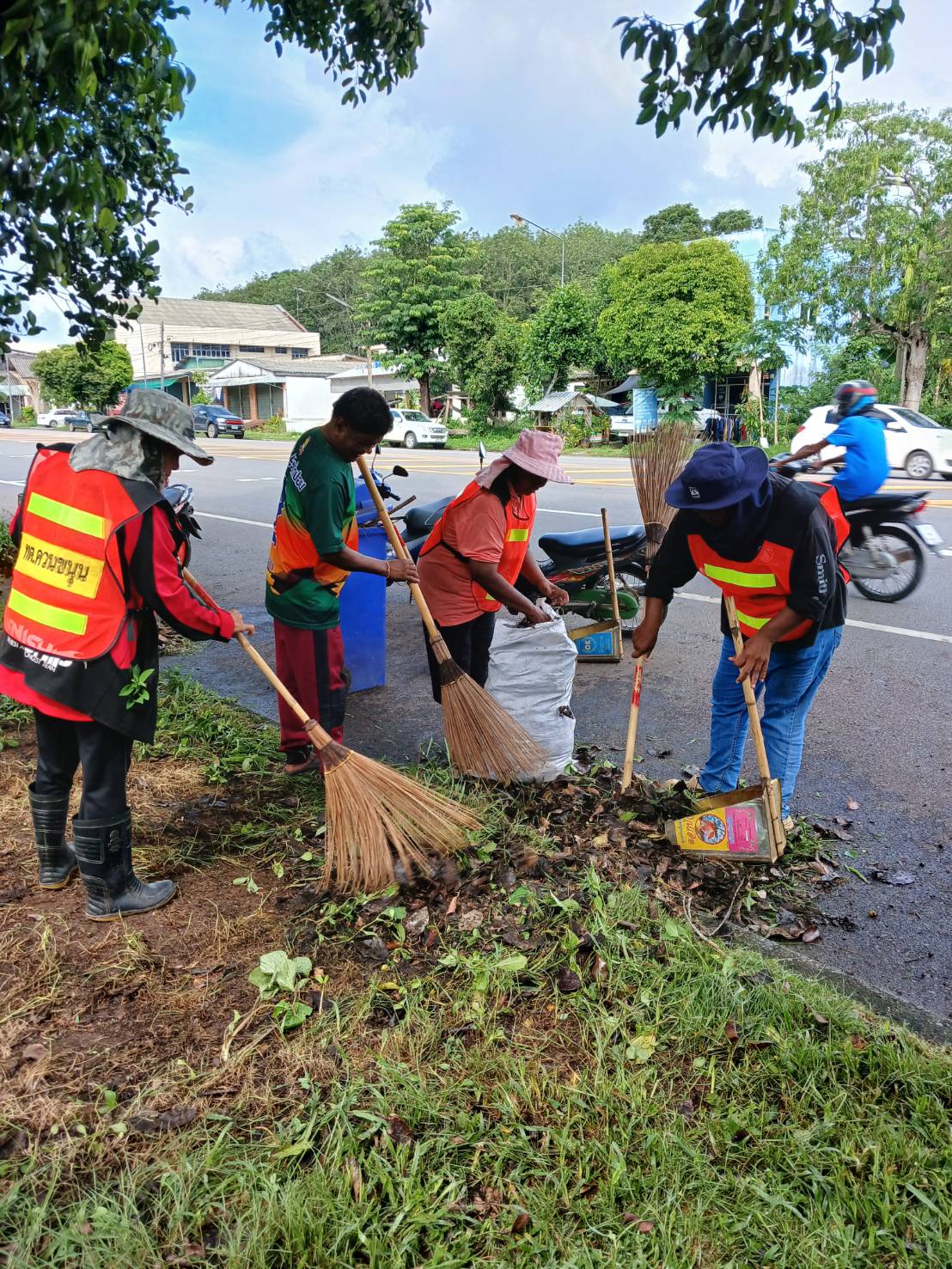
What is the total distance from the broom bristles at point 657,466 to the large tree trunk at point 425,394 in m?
34.1

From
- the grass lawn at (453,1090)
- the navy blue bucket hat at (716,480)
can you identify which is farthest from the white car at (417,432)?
the grass lawn at (453,1090)

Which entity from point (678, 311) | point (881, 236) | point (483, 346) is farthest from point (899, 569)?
point (483, 346)

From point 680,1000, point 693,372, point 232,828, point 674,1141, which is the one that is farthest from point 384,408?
point 693,372

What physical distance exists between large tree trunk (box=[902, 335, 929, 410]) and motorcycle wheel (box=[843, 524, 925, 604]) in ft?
58.6

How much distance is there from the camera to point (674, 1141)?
208cm

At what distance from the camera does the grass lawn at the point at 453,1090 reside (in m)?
1.88

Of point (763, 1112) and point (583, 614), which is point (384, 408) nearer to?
point (763, 1112)

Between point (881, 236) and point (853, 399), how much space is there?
17902 millimetres

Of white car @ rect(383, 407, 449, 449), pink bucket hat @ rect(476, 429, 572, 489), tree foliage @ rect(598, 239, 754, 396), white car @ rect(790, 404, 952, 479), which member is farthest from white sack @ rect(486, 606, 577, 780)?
white car @ rect(383, 407, 449, 449)

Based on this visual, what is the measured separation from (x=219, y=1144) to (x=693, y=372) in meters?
29.0

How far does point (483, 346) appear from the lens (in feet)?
112

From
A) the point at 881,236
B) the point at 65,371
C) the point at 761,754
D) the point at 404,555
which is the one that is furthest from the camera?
the point at 65,371

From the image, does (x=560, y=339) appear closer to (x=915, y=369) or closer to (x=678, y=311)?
(x=678, y=311)

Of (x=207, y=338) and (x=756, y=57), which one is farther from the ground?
(x=207, y=338)
